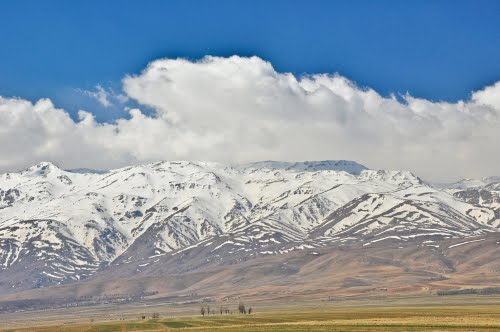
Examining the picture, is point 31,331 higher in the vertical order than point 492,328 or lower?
higher

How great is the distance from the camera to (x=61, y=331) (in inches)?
7618

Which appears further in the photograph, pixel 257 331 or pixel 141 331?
pixel 141 331

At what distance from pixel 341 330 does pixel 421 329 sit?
1347 cm

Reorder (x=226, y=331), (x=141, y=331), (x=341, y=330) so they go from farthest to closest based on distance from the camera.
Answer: (x=141, y=331)
(x=226, y=331)
(x=341, y=330)

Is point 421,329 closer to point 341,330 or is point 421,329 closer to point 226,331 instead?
point 341,330

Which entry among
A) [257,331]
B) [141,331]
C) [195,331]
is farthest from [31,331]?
[257,331]

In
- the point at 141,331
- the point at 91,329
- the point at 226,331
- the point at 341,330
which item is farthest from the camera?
the point at 91,329

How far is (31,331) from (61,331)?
11.2m

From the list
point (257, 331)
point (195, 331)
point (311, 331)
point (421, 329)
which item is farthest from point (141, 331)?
point (421, 329)

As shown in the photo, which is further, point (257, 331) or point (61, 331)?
point (61, 331)

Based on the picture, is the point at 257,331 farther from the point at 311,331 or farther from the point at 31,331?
the point at 31,331

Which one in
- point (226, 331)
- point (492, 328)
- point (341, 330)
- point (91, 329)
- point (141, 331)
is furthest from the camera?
point (91, 329)

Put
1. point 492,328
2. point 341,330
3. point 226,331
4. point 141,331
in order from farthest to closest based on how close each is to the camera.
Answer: point 141,331, point 226,331, point 341,330, point 492,328

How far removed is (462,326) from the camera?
12219cm
